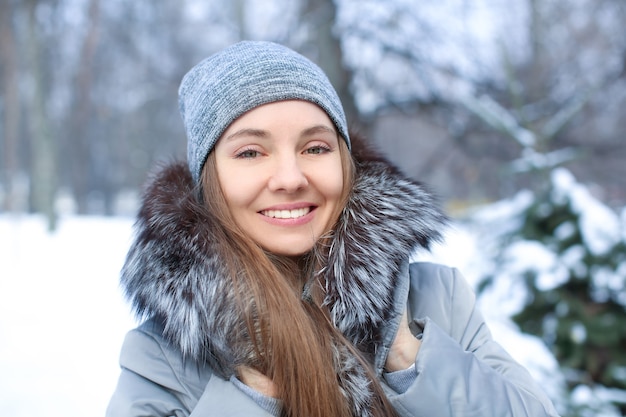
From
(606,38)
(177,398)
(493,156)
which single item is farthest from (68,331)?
(606,38)

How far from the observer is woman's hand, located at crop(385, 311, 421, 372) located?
1.53 meters

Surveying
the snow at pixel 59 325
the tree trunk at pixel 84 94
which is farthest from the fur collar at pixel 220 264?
the tree trunk at pixel 84 94

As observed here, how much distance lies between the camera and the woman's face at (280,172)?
1.57 metres

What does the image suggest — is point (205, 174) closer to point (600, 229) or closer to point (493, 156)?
point (600, 229)

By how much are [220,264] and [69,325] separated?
4.00 metres

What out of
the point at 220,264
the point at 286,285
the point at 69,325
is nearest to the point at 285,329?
the point at 286,285

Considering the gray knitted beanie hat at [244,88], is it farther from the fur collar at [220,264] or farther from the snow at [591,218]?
the snow at [591,218]

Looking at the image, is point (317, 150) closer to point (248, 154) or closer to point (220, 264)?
point (248, 154)

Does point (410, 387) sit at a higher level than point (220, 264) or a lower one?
lower

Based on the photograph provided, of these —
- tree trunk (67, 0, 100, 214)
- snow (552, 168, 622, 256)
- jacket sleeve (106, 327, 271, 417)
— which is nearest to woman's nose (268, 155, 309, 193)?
jacket sleeve (106, 327, 271, 417)

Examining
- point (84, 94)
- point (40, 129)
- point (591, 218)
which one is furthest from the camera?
point (84, 94)

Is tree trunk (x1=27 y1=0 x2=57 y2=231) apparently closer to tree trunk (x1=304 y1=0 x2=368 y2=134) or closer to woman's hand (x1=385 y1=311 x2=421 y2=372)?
tree trunk (x1=304 y1=0 x2=368 y2=134)

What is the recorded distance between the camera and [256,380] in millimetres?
1462

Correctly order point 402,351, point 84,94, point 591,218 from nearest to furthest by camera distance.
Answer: point 402,351, point 591,218, point 84,94
